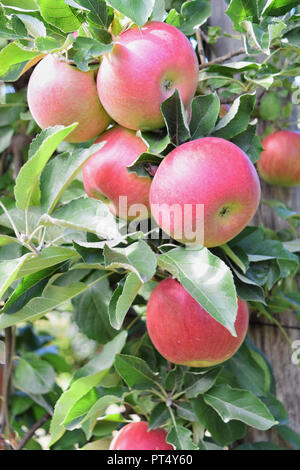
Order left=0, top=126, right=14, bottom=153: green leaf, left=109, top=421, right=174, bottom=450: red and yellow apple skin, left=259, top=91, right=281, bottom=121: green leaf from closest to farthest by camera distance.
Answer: left=109, top=421, right=174, bottom=450: red and yellow apple skin, left=0, top=126, right=14, bottom=153: green leaf, left=259, top=91, right=281, bottom=121: green leaf

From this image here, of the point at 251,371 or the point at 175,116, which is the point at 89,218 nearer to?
the point at 175,116

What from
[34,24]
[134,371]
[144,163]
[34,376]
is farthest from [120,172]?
[34,376]

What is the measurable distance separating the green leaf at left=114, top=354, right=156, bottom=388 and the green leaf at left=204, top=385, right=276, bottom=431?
11cm

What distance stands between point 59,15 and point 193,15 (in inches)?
9.2

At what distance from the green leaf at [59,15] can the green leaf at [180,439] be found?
638 millimetres

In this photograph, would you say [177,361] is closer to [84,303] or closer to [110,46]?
[84,303]

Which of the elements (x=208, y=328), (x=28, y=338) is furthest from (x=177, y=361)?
(x=28, y=338)

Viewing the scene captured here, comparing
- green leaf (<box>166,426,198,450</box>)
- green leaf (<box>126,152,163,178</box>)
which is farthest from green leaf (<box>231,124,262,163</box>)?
green leaf (<box>166,426,198,450</box>)

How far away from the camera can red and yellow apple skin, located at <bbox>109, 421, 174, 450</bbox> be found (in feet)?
2.89

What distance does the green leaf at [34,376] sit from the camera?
43.2 inches

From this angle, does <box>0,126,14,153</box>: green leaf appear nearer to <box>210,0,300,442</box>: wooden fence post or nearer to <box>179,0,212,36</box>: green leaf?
<box>179,0,212,36</box>: green leaf

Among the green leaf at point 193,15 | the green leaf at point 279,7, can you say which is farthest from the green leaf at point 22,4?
the green leaf at point 279,7

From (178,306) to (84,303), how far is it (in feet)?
0.86

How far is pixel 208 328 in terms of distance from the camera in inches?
29.2
